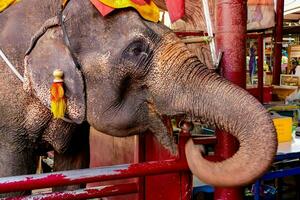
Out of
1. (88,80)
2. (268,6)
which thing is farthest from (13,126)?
(268,6)

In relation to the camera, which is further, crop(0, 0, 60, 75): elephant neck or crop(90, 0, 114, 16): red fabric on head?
crop(0, 0, 60, 75): elephant neck

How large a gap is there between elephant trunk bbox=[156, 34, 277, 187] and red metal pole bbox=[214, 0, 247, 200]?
0.19 m

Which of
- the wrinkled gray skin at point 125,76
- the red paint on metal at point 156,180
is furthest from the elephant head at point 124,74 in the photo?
the red paint on metal at point 156,180

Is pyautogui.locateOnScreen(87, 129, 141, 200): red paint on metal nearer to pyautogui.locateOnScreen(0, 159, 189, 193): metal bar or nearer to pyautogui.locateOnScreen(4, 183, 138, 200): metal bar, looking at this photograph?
pyautogui.locateOnScreen(4, 183, 138, 200): metal bar

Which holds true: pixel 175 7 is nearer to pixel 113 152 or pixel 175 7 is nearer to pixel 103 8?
pixel 103 8

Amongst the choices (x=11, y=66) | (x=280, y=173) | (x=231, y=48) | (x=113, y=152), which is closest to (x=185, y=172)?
(x=231, y=48)

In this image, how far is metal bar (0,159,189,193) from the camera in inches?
50.1

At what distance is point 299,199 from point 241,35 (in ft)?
9.03

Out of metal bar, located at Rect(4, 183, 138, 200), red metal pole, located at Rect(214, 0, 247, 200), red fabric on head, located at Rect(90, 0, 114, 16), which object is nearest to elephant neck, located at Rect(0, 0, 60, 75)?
red fabric on head, located at Rect(90, 0, 114, 16)

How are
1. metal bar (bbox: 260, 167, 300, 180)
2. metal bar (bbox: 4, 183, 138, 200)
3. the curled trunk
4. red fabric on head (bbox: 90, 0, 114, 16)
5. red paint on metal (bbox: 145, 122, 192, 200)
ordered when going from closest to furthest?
1. the curled trunk
2. metal bar (bbox: 4, 183, 138, 200)
3. red fabric on head (bbox: 90, 0, 114, 16)
4. red paint on metal (bbox: 145, 122, 192, 200)
5. metal bar (bbox: 260, 167, 300, 180)

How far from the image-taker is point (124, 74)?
1601mm

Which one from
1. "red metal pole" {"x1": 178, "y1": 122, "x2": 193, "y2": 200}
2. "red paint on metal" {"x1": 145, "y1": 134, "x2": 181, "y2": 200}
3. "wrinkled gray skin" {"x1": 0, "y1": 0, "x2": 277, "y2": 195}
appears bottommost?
"red paint on metal" {"x1": 145, "y1": 134, "x2": 181, "y2": 200}

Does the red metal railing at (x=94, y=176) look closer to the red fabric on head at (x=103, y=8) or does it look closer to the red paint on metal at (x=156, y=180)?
the red fabric on head at (x=103, y=8)

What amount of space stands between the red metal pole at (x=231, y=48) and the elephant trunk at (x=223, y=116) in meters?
0.19
